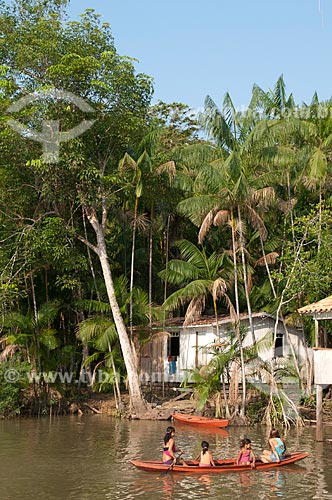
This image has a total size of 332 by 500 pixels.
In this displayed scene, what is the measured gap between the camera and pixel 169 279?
3019 centimetres

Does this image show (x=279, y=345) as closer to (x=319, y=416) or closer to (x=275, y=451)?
(x=319, y=416)

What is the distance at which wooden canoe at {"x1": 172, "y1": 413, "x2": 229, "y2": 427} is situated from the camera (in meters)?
23.7

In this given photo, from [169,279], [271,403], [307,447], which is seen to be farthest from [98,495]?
[169,279]

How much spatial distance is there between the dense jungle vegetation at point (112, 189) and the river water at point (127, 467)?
3.43 metres

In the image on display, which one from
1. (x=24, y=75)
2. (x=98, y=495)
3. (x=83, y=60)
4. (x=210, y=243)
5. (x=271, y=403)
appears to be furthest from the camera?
(x=210, y=243)

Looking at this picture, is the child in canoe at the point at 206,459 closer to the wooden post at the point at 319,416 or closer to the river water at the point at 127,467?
the river water at the point at 127,467

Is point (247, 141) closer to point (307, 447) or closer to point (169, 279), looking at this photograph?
point (169, 279)

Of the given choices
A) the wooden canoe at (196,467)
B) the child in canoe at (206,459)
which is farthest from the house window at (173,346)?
the child in canoe at (206,459)

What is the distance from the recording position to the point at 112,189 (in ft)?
99.1

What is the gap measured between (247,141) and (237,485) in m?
15.3

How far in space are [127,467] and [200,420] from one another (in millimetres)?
7241

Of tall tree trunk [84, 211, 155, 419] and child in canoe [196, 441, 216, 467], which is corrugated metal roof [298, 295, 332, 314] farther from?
tall tree trunk [84, 211, 155, 419]

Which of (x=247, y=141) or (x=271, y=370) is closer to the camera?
(x=271, y=370)

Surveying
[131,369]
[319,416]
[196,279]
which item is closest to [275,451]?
[319,416]
